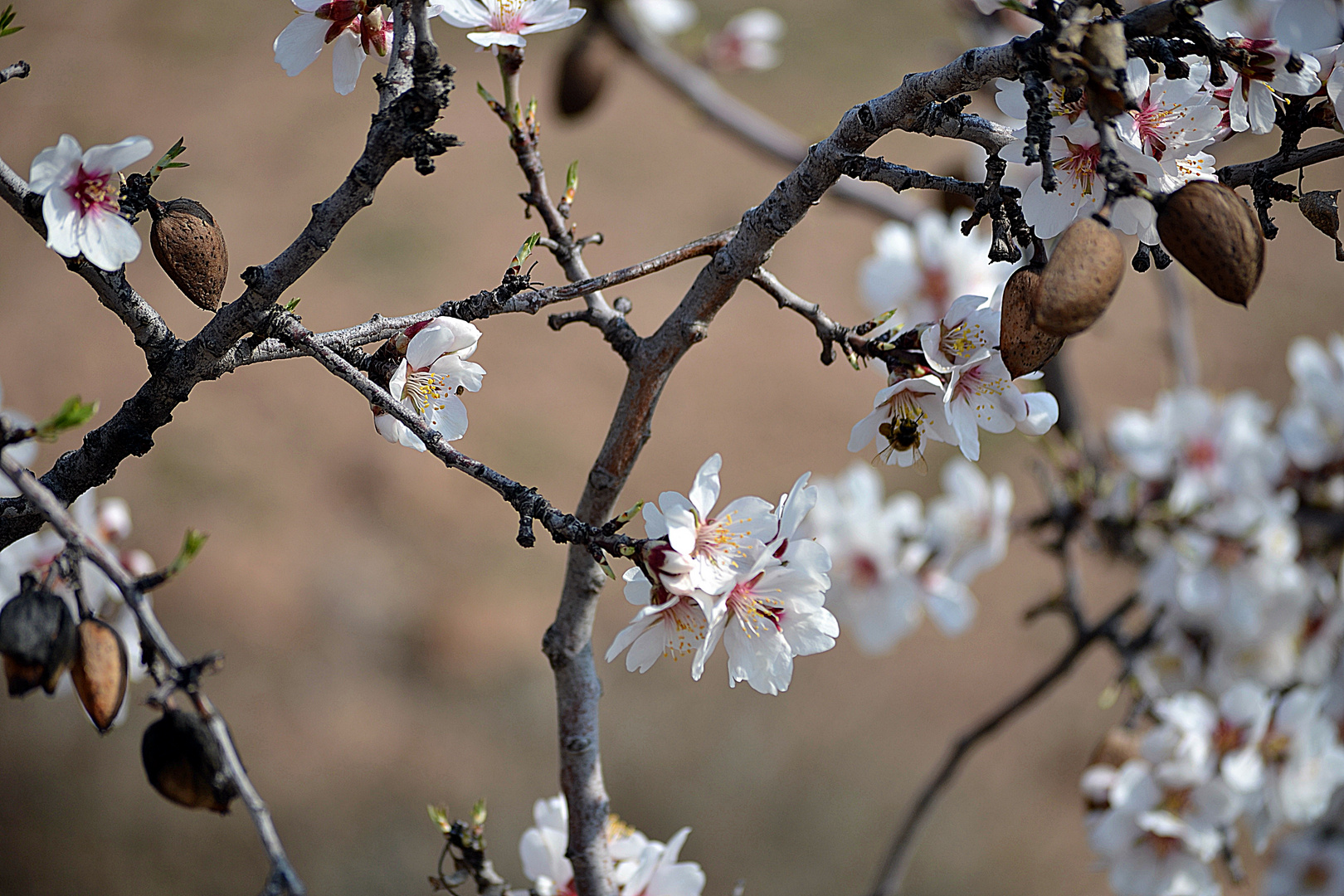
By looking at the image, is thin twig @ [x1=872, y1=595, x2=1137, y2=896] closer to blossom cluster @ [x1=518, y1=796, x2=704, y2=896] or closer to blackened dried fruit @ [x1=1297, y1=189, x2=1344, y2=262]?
blossom cluster @ [x1=518, y1=796, x2=704, y2=896]

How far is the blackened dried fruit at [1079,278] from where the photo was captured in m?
0.51

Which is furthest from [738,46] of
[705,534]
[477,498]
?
[477,498]

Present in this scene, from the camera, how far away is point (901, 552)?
1.81 meters

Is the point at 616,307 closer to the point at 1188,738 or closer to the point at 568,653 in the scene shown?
the point at 568,653

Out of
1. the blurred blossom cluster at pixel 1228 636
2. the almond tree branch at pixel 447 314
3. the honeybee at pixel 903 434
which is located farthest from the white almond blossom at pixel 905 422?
the blurred blossom cluster at pixel 1228 636

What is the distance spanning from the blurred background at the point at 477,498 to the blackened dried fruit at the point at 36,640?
1491 millimetres

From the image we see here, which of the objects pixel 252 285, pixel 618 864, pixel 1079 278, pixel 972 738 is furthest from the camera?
pixel 972 738

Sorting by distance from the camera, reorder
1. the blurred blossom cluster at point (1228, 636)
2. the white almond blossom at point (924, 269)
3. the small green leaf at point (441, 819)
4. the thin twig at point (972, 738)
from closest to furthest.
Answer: the small green leaf at point (441, 819) → the blurred blossom cluster at point (1228, 636) → the thin twig at point (972, 738) → the white almond blossom at point (924, 269)

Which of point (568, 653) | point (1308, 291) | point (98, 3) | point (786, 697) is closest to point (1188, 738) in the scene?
point (568, 653)

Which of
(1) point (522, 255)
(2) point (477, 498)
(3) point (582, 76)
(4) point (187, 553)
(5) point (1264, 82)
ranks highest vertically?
(2) point (477, 498)

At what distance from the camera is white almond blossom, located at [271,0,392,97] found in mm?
695

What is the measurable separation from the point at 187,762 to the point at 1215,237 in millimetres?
717

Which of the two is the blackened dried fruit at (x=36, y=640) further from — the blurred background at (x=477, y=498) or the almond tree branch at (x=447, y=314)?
the blurred background at (x=477, y=498)

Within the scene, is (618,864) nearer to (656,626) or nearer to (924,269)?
(656,626)
